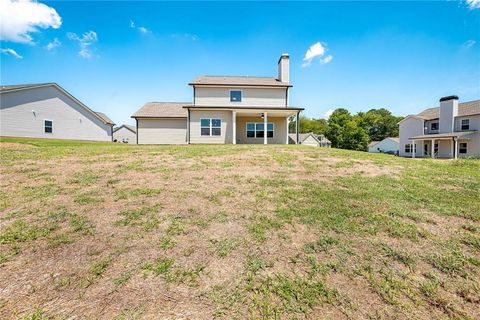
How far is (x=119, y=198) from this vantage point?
16.7 ft

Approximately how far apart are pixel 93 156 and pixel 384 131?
73.2m

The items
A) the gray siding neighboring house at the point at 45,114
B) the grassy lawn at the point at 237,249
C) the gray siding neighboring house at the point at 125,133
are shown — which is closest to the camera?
the grassy lawn at the point at 237,249

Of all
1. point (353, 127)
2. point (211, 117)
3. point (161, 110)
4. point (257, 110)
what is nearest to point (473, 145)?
point (353, 127)

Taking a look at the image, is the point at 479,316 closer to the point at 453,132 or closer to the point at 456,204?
the point at 456,204

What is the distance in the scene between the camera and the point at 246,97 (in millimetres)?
19078

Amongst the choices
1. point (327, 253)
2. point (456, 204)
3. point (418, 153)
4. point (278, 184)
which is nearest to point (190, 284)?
point (327, 253)

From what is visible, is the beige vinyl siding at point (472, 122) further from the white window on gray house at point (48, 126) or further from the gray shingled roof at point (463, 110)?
the white window on gray house at point (48, 126)

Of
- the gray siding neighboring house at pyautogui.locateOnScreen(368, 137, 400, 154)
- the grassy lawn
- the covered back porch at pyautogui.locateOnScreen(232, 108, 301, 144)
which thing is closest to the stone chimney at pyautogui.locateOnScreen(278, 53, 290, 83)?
the covered back porch at pyautogui.locateOnScreen(232, 108, 301, 144)

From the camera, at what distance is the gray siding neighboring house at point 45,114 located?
63.0ft

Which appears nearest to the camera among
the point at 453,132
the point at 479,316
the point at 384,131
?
the point at 479,316

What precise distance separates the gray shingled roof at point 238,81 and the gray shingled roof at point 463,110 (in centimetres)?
2291

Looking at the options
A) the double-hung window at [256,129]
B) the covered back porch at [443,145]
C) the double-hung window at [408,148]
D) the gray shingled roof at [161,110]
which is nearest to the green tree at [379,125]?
the double-hung window at [408,148]

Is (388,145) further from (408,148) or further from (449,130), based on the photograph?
(449,130)

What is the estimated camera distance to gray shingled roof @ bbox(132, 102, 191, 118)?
21.1m
